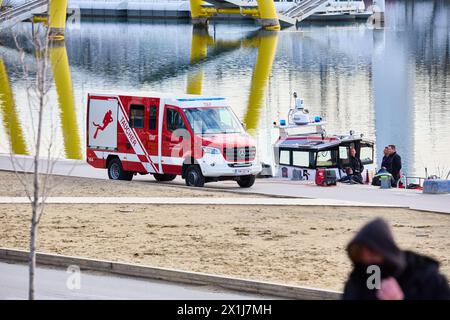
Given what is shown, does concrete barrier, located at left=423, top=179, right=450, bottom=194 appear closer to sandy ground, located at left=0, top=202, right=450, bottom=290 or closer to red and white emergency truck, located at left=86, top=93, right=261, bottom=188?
sandy ground, located at left=0, top=202, right=450, bottom=290

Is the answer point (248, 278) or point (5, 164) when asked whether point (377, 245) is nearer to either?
point (248, 278)

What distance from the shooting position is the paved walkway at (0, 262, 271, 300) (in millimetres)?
14672

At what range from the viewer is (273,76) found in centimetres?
7281

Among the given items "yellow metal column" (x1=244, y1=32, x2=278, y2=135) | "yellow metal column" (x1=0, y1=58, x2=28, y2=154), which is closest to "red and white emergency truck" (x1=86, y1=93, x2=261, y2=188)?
"yellow metal column" (x1=0, y1=58, x2=28, y2=154)

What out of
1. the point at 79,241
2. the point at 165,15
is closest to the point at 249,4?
the point at 165,15

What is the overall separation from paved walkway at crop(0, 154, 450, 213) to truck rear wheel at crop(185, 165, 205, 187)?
214mm

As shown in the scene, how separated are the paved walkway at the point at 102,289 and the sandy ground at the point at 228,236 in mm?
884

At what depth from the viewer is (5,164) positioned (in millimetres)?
29906

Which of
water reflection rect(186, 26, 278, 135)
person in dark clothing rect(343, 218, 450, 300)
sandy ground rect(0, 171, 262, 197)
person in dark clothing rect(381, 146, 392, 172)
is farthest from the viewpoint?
water reflection rect(186, 26, 278, 135)

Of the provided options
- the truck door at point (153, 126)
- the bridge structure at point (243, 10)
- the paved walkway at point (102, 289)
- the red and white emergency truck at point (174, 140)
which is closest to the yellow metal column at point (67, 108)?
the red and white emergency truck at point (174, 140)

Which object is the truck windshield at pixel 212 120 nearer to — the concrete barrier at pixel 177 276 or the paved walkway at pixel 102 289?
the concrete barrier at pixel 177 276

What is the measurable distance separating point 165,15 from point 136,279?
130 meters
